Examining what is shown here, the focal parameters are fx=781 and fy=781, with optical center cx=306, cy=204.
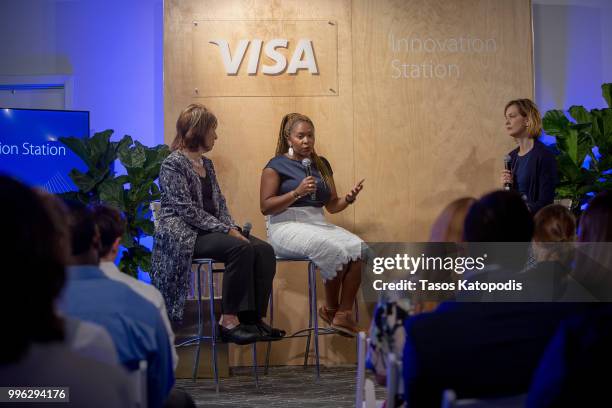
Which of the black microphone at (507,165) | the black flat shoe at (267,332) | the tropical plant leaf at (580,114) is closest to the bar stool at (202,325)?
the black flat shoe at (267,332)

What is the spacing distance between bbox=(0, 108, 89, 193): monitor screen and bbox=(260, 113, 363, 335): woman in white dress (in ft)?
5.19

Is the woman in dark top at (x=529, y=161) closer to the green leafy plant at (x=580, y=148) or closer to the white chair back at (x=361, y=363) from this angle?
the green leafy plant at (x=580, y=148)

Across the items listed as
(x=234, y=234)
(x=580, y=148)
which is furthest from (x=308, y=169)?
(x=580, y=148)

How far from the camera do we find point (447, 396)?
1.62m

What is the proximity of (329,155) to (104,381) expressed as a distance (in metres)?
4.46

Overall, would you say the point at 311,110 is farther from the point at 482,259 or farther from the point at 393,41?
the point at 482,259

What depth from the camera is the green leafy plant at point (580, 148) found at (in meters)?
5.29

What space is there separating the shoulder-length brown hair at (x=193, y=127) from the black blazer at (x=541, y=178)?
6.79ft

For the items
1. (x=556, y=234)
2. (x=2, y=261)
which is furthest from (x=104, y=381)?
(x=556, y=234)

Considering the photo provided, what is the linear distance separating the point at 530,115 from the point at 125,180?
8.97 ft

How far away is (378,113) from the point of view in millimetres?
5676

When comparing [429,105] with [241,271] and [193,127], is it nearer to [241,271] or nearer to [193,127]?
[193,127]

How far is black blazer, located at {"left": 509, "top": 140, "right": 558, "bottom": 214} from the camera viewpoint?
4.99 m
